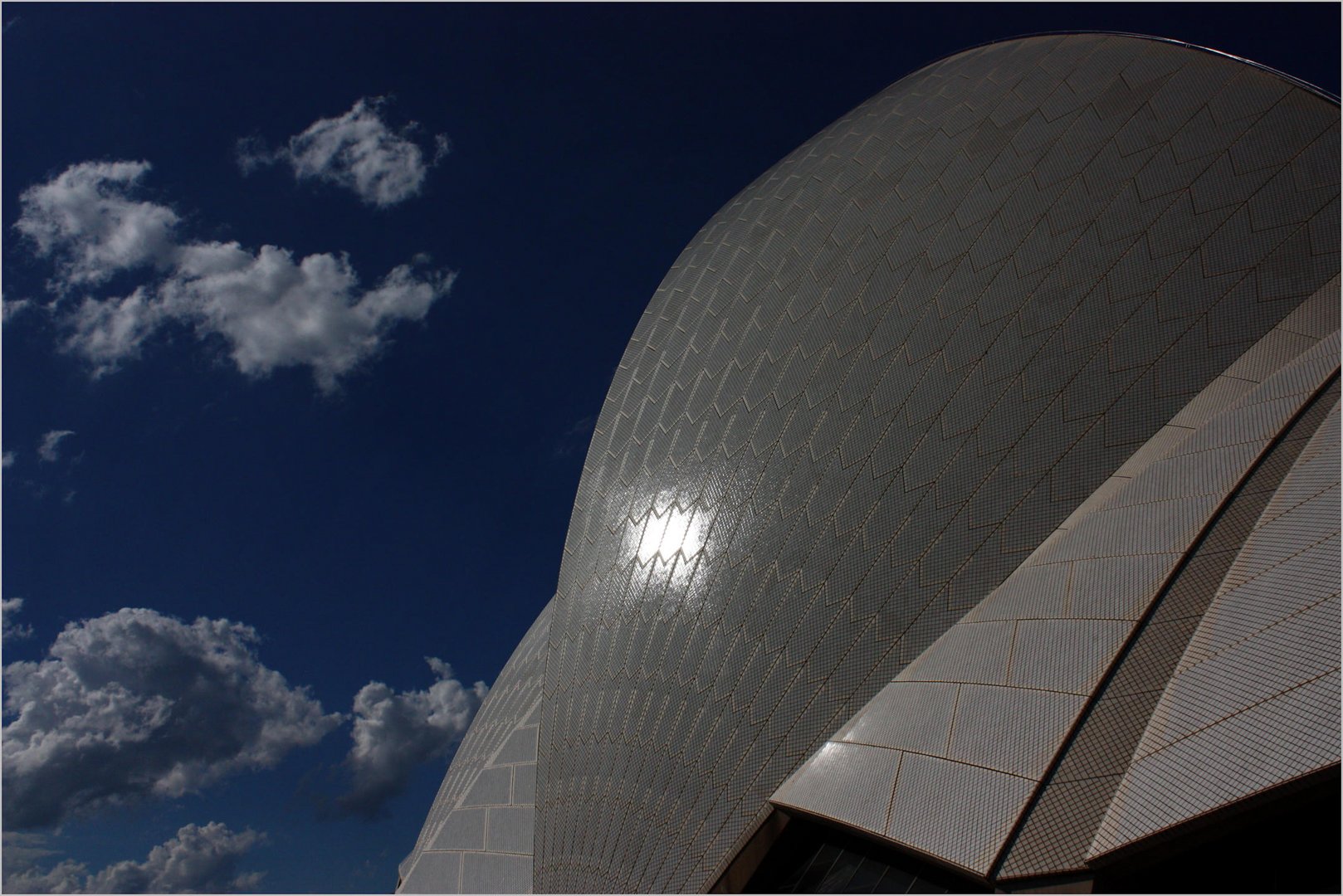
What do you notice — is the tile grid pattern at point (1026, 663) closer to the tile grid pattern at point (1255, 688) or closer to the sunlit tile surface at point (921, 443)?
the sunlit tile surface at point (921, 443)

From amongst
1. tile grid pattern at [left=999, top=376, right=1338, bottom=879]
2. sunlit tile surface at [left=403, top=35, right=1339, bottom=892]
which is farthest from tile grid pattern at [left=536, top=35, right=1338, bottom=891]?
tile grid pattern at [left=999, top=376, right=1338, bottom=879]

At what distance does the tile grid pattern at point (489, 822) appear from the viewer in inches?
286

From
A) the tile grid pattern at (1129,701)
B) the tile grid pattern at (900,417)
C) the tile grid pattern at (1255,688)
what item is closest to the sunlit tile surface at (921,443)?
the tile grid pattern at (900,417)

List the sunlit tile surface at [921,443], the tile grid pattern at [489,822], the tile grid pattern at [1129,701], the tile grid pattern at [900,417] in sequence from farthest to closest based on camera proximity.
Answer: the tile grid pattern at [489,822] < the tile grid pattern at [900,417] < the sunlit tile surface at [921,443] < the tile grid pattern at [1129,701]

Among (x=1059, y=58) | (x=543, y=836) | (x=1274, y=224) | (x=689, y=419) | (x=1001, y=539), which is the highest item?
(x=1059, y=58)

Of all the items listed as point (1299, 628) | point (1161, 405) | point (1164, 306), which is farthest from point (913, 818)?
point (1164, 306)

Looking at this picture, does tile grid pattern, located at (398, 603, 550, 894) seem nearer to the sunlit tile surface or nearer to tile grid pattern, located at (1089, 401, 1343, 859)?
the sunlit tile surface

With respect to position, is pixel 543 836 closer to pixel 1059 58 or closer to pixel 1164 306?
pixel 1164 306

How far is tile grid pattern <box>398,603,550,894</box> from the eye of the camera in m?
7.25

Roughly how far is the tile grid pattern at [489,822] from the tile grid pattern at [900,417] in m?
0.47

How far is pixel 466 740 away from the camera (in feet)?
38.4

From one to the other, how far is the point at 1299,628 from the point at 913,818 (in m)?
2.13

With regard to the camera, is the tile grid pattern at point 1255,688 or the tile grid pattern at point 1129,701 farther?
the tile grid pattern at point 1129,701

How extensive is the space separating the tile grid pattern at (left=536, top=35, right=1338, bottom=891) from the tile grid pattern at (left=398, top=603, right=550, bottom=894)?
47 cm
